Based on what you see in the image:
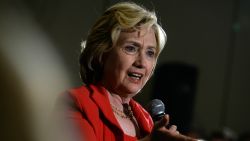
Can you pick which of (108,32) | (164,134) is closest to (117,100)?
(108,32)

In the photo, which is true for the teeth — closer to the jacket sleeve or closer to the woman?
the woman

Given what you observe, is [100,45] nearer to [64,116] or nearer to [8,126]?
[64,116]

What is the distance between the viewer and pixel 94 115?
120 cm

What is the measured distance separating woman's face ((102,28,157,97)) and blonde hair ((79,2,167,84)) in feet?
0.06

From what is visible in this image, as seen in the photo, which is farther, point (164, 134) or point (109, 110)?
point (109, 110)

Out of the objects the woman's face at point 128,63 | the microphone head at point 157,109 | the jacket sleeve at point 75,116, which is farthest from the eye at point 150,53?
the jacket sleeve at point 75,116

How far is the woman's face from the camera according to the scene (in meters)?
1.34

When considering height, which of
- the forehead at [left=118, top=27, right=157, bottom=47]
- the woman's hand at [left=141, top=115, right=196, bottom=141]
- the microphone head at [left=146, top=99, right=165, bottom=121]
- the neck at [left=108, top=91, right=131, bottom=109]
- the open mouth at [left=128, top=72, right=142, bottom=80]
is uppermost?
the forehead at [left=118, top=27, right=157, bottom=47]

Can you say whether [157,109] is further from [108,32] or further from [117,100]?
[108,32]

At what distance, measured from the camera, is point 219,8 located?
16.5ft

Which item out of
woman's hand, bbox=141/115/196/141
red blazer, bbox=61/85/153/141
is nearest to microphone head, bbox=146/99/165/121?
red blazer, bbox=61/85/153/141

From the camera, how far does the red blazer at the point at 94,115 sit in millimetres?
1140

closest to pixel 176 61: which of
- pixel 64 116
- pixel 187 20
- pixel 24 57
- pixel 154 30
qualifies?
pixel 187 20

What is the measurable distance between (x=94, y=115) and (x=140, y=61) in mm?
233
